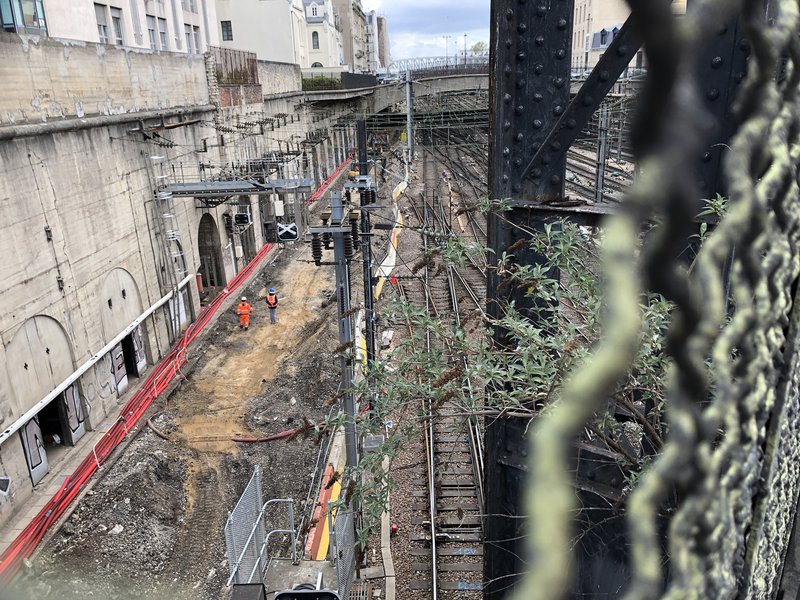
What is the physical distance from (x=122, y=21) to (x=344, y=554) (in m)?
19.8

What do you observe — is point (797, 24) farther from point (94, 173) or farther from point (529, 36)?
point (94, 173)

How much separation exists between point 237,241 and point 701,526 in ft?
88.4

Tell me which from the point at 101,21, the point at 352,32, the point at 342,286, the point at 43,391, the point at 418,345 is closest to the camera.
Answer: the point at 418,345

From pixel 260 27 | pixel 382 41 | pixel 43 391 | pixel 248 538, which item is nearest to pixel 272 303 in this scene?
pixel 43 391

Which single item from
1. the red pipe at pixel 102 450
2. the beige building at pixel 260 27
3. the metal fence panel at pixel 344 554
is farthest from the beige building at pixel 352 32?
the metal fence panel at pixel 344 554

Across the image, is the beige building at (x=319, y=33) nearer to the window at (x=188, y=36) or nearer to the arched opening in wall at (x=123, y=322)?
the window at (x=188, y=36)

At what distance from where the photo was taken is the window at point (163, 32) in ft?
78.9

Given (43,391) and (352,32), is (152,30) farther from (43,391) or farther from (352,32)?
(352,32)

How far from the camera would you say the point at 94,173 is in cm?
1539

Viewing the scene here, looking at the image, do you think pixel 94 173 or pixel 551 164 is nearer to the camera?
pixel 551 164

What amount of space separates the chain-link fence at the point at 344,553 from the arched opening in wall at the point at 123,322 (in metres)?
9.55

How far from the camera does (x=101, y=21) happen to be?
1970 cm

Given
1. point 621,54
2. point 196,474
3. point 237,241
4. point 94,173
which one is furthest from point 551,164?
point 237,241

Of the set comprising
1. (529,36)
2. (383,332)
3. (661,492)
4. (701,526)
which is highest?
(529,36)
